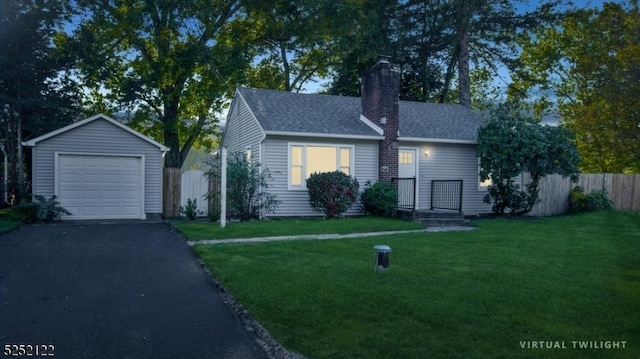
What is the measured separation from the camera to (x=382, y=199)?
15648mm

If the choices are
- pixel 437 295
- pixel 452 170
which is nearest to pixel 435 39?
pixel 452 170

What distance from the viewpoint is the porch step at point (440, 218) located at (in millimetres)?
14373

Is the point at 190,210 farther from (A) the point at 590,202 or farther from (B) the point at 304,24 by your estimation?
(A) the point at 590,202

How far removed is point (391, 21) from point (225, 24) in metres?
9.72

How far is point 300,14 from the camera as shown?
2386cm

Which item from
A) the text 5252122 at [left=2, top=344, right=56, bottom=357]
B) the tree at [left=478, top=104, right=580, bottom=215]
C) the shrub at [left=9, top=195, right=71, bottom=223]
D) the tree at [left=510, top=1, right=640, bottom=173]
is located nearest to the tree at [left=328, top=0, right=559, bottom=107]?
the tree at [left=510, top=1, right=640, bottom=173]

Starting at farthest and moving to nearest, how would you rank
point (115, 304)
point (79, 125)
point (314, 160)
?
1. point (314, 160)
2. point (79, 125)
3. point (115, 304)

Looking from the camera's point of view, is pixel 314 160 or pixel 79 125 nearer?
pixel 79 125

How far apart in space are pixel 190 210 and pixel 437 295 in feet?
40.0

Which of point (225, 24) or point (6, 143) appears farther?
point (225, 24)

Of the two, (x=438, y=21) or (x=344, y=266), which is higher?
(x=438, y=21)

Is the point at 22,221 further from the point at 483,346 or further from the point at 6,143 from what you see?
the point at 483,346

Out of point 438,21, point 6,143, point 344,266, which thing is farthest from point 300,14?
point 344,266

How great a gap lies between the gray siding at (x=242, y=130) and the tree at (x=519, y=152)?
26.1 feet
